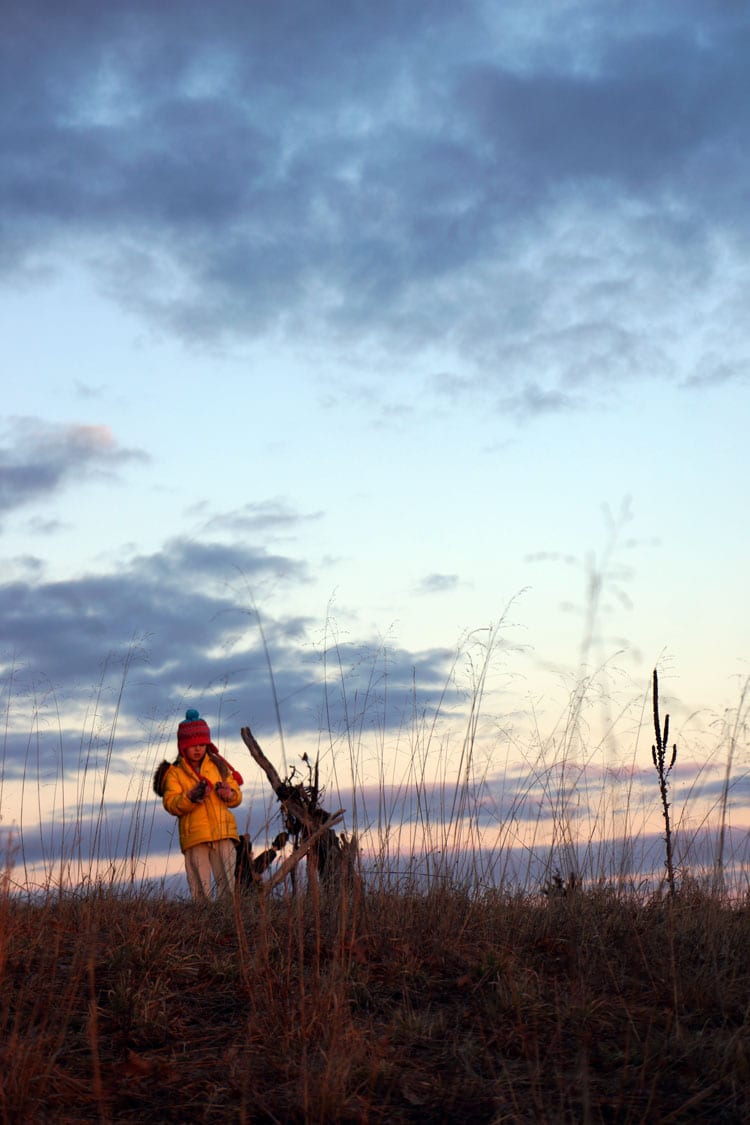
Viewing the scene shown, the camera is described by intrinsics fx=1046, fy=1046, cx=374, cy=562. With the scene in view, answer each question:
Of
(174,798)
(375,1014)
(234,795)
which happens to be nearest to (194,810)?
(174,798)

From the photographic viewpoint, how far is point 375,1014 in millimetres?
4523

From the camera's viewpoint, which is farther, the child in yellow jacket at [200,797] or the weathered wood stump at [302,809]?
the child in yellow jacket at [200,797]

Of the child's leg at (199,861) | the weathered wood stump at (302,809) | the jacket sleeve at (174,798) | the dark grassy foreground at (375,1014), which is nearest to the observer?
the dark grassy foreground at (375,1014)

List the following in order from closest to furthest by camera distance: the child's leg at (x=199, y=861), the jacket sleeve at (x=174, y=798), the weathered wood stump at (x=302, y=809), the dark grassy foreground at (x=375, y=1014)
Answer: the dark grassy foreground at (x=375, y=1014), the weathered wood stump at (x=302, y=809), the jacket sleeve at (x=174, y=798), the child's leg at (x=199, y=861)

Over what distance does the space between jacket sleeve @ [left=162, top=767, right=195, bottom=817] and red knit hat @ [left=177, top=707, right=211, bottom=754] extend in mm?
309

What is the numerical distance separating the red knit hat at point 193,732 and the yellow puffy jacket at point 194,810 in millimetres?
177

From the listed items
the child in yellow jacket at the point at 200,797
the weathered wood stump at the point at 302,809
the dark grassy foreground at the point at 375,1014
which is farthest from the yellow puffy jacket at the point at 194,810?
the dark grassy foreground at the point at 375,1014

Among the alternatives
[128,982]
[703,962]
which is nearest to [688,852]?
[703,962]

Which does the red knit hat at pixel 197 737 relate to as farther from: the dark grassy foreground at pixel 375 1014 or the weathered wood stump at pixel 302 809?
the dark grassy foreground at pixel 375 1014

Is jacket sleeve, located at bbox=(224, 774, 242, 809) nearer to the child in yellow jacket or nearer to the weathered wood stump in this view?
the child in yellow jacket

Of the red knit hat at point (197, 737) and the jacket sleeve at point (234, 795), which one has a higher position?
the red knit hat at point (197, 737)

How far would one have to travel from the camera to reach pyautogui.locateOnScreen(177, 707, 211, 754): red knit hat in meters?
8.84

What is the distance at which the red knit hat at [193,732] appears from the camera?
8.84 metres

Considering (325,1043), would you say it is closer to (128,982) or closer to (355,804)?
(128,982)
